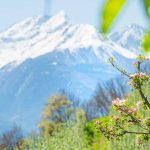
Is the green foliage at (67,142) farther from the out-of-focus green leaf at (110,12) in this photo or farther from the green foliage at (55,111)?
the green foliage at (55,111)

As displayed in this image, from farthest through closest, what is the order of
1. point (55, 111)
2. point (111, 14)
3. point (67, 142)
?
point (55, 111) < point (67, 142) < point (111, 14)

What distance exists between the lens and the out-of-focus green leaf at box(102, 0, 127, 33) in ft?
3.60

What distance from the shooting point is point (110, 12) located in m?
1.10

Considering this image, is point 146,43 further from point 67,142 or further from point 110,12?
point 67,142

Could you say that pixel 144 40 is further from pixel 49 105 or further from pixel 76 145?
pixel 49 105

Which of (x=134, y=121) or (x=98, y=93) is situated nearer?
(x=134, y=121)

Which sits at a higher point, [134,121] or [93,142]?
[93,142]

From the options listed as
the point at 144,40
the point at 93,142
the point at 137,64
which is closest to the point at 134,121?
the point at 137,64

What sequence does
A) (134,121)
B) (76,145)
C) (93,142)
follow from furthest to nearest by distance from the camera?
(93,142) < (76,145) < (134,121)

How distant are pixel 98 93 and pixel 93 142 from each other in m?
48.7

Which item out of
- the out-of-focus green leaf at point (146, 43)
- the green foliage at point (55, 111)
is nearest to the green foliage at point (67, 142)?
the out-of-focus green leaf at point (146, 43)

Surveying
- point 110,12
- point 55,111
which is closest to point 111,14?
point 110,12

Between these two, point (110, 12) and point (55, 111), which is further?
point (55, 111)

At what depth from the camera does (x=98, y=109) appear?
103 metres
